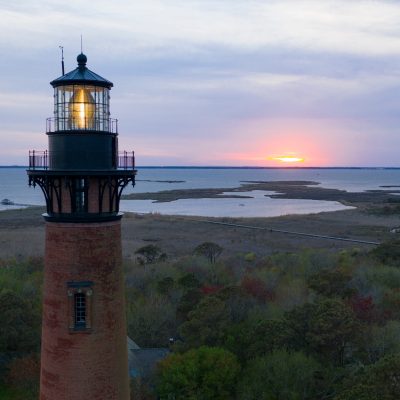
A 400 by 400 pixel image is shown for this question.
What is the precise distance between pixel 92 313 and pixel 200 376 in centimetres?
1006

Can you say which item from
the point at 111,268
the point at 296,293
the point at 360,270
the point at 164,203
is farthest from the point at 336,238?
the point at 164,203

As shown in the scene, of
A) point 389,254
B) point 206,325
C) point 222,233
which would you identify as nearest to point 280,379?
point 206,325

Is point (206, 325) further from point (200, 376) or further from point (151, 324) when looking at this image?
point (151, 324)

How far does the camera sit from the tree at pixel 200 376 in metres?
19.6

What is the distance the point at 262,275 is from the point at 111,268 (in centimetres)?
2441

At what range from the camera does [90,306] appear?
446 inches

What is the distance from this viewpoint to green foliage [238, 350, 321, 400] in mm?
19203

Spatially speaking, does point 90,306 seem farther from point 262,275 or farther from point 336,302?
point 262,275

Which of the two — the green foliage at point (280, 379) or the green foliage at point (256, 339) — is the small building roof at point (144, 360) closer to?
the green foliage at point (256, 339)

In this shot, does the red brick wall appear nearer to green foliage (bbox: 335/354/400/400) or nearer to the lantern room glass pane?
the lantern room glass pane

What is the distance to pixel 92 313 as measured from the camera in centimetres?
1140

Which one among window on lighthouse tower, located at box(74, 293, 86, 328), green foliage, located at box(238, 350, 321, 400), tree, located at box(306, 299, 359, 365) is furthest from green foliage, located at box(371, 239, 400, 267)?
window on lighthouse tower, located at box(74, 293, 86, 328)

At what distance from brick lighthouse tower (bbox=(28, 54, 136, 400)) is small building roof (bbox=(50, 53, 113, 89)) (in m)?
0.02

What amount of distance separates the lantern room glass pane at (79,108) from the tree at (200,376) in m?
11.8
